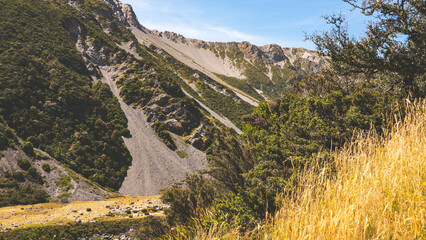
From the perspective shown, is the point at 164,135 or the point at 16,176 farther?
the point at 164,135

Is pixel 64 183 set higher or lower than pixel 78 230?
lower

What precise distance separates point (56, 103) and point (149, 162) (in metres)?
34.6

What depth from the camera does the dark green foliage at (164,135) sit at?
256ft

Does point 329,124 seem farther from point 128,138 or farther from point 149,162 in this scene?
point 128,138

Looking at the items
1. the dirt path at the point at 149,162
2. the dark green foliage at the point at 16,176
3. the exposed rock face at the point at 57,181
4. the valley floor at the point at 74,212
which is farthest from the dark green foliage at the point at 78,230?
the dirt path at the point at 149,162

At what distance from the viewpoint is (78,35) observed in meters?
115

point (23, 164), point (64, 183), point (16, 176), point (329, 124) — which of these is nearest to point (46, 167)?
point (23, 164)

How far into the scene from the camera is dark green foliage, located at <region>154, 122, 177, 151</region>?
3076 inches

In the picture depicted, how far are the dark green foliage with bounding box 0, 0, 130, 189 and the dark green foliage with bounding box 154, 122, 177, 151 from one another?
11.7 metres

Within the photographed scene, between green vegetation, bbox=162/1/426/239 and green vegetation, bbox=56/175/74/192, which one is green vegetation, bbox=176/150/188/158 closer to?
green vegetation, bbox=56/175/74/192

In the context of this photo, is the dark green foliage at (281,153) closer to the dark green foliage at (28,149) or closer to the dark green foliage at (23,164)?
the dark green foliage at (23,164)

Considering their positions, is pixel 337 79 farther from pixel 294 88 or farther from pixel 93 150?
pixel 93 150

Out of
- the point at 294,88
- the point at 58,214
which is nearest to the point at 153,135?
the point at 58,214

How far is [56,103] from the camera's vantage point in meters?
67.6
